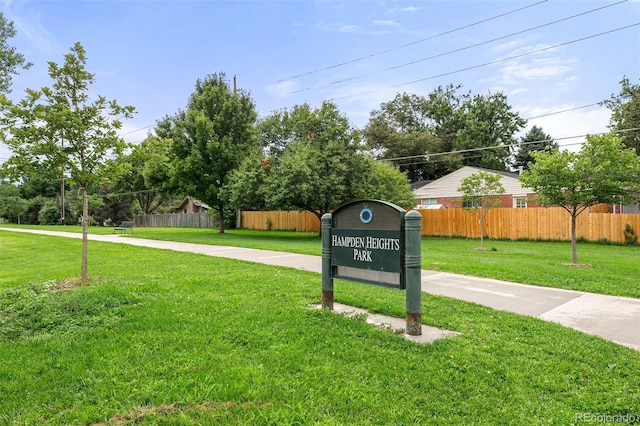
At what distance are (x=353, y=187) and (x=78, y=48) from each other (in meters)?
14.5

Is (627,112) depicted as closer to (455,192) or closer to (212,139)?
(455,192)

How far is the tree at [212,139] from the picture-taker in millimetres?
22234

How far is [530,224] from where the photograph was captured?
18984 mm

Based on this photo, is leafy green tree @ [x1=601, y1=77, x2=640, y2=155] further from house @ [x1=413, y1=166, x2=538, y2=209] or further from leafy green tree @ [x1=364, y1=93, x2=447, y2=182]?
leafy green tree @ [x1=364, y1=93, x2=447, y2=182]

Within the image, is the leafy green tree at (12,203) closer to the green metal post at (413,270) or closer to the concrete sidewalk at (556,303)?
the concrete sidewalk at (556,303)

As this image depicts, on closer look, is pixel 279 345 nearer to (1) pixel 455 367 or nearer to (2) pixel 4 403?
(1) pixel 455 367

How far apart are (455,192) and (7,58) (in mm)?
26805

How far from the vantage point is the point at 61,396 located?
8.71 feet

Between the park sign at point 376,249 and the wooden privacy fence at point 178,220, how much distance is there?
3323 cm

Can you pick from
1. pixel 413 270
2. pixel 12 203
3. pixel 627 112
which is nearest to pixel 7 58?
pixel 413 270

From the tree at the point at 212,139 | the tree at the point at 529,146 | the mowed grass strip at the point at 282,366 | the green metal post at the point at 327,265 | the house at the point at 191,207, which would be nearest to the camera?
the mowed grass strip at the point at 282,366

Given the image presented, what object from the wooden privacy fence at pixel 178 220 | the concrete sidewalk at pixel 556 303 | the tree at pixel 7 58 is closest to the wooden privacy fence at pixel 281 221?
the wooden privacy fence at pixel 178 220

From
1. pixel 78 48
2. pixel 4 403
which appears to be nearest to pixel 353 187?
pixel 78 48

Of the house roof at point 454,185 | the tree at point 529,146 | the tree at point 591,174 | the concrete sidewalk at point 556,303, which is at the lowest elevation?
the concrete sidewalk at point 556,303
